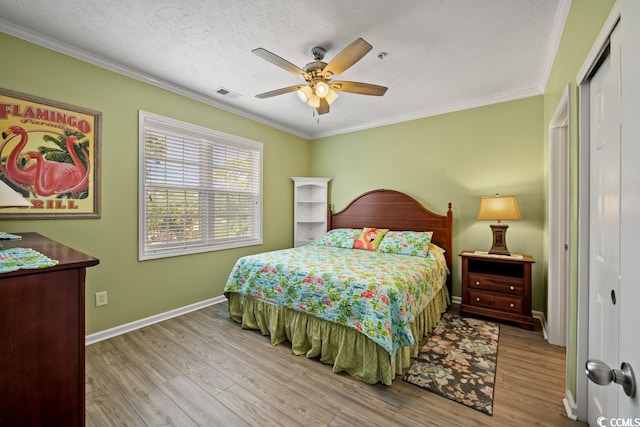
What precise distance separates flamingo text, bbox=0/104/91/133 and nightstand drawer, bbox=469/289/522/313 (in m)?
4.25

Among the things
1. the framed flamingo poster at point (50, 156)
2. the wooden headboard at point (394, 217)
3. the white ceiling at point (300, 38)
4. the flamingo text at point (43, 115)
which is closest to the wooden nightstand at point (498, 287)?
the wooden headboard at point (394, 217)

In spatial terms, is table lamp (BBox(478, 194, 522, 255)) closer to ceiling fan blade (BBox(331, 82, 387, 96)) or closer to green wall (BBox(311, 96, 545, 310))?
green wall (BBox(311, 96, 545, 310))

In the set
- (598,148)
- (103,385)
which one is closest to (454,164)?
(598,148)

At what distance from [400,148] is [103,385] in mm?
4069

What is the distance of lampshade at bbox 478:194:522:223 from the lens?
9.31ft

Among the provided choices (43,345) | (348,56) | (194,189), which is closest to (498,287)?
(348,56)

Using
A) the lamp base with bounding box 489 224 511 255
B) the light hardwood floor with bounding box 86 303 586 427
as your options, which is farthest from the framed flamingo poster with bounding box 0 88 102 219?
the lamp base with bounding box 489 224 511 255

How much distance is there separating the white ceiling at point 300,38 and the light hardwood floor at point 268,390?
2603 mm

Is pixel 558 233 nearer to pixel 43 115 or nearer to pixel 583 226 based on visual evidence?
pixel 583 226

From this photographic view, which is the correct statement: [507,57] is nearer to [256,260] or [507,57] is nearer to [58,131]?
[256,260]

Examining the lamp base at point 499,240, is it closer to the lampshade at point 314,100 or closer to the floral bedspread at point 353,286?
the floral bedspread at point 353,286

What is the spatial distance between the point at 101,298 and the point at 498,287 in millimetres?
4007

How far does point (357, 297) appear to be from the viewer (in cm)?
203

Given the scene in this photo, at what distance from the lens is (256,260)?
2.81 metres
